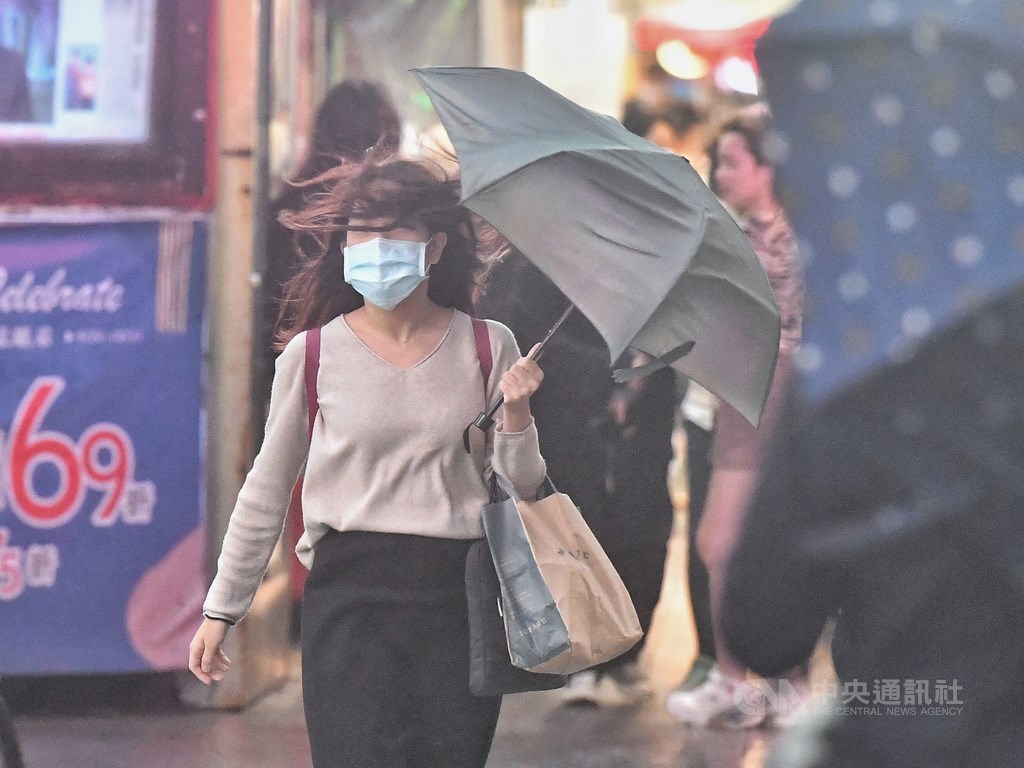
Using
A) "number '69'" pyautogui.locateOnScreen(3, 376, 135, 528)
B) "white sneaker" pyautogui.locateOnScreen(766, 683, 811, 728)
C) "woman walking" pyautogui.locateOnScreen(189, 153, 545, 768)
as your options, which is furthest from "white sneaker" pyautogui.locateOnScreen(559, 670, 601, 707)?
"woman walking" pyautogui.locateOnScreen(189, 153, 545, 768)

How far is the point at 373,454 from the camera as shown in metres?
3.08

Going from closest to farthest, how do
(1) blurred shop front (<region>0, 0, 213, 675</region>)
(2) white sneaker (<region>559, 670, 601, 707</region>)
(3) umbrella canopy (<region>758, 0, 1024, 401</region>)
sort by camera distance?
1. (3) umbrella canopy (<region>758, 0, 1024, 401</region>)
2. (1) blurred shop front (<region>0, 0, 213, 675</region>)
3. (2) white sneaker (<region>559, 670, 601, 707</region>)

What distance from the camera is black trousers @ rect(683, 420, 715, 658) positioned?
565cm

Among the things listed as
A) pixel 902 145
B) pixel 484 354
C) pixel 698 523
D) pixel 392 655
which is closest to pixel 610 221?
pixel 484 354

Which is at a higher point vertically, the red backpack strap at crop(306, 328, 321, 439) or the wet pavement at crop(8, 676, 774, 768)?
the red backpack strap at crop(306, 328, 321, 439)

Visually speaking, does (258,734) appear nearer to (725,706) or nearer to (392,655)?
(725,706)

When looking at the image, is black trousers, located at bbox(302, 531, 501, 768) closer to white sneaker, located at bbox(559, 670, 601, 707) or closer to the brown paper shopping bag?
the brown paper shopping bag

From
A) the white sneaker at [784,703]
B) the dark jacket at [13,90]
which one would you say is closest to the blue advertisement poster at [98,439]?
the dark jacket at [13,90]

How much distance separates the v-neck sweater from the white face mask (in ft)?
0.32

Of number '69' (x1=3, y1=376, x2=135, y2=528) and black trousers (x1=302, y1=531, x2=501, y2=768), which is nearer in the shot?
black trousers (x1=302, y1=531, x2=501, y2=768)

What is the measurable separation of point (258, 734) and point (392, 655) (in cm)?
272

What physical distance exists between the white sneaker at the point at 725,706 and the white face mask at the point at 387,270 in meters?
2.97

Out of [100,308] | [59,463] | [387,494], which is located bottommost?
[59,463]

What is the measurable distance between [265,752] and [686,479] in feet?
5.87
